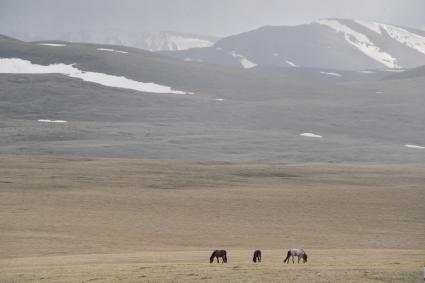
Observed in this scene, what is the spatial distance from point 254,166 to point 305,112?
44.5 meters

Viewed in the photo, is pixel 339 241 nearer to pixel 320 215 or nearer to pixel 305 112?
pixel 320 215

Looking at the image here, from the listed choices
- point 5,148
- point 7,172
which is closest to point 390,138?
point 5,148

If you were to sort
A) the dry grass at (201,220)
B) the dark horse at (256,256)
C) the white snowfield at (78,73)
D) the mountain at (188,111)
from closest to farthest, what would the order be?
the dry grass at (201,220) < the dark horse at (256,256) < the mountain at (188,111) < the white snowfield at (78,73)

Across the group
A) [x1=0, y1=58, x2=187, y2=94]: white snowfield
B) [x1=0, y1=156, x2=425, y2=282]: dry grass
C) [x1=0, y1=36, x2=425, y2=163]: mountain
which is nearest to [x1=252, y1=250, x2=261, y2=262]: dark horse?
[x1=0, y1=156, x2=425, y2=282]: dry grass

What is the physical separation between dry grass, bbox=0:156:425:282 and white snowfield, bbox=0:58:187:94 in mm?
53739

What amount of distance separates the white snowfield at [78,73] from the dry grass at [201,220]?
53739mm

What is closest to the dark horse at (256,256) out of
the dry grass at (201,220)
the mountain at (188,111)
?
the dry grass at (201,220)

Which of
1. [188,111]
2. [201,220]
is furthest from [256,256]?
[188,111]

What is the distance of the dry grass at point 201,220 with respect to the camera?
2519cm

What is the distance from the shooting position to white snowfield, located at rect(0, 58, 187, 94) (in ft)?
404

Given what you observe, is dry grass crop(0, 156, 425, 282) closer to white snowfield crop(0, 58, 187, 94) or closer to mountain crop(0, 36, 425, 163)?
mountain crop(0, 36, 425, 163)

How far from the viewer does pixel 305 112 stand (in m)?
112

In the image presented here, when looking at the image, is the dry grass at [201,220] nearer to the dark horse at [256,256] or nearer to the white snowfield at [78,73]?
the dark horse at [256,256]

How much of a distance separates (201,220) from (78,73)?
84066mm
